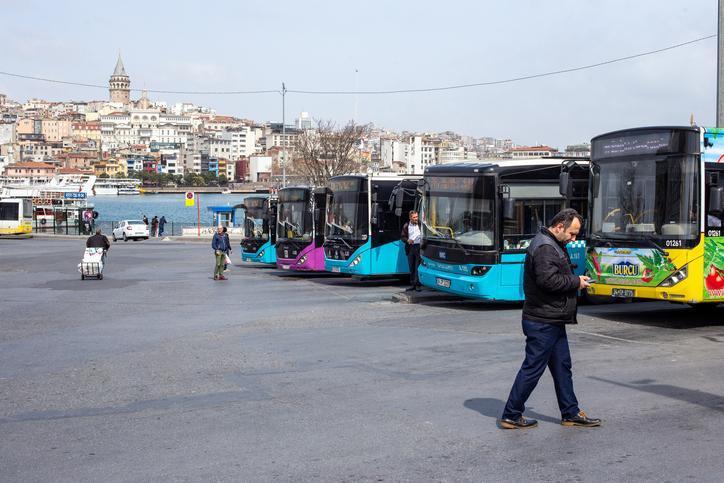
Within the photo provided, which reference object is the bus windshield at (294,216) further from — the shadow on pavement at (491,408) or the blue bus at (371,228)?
the shadow on pavement at (491,408)

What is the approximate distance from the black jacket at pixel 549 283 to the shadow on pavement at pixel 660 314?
312 inches

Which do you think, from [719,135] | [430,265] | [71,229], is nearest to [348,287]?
[430,265]

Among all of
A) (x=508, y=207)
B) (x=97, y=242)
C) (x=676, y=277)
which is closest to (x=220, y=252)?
(x=97, y=242)

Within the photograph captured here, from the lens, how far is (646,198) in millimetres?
14492

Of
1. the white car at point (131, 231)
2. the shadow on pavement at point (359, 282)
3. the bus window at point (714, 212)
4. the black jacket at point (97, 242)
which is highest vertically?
the bus window at point (714, 212)

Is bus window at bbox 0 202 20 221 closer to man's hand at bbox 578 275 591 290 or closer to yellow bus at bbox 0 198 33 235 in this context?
yellow bus at bbox 0 198 33 235

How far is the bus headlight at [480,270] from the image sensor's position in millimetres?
16734

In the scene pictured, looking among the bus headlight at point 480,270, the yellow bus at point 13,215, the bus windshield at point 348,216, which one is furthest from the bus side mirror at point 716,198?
the yellow bus at point 13,215

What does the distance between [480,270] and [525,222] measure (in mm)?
1280

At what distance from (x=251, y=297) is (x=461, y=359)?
10.1 meters

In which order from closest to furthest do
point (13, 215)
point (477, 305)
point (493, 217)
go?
point (493, 217)
point (477, 305)
point (13, 215)

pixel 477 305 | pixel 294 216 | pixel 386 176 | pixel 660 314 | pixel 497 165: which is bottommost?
pixel 477 305

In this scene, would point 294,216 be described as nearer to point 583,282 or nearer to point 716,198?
point 716,198

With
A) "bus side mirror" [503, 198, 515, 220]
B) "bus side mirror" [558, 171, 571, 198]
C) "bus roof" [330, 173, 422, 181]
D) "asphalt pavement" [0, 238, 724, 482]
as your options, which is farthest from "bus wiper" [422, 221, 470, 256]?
"bus roof" [330, 173, 422, 181]
